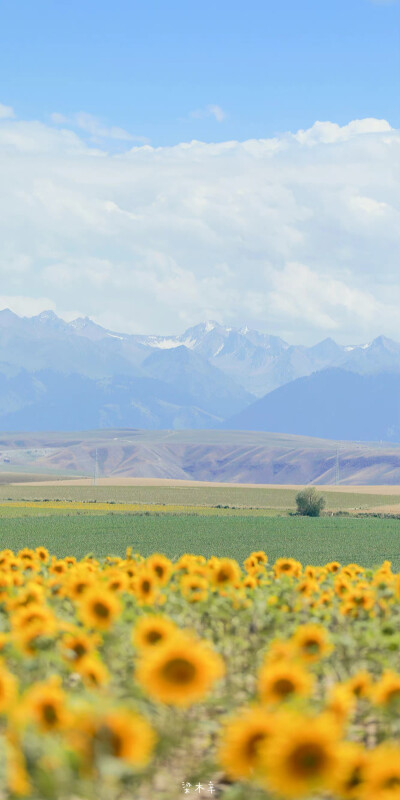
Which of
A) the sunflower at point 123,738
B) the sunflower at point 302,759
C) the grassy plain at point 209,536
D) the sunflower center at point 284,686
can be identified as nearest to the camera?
the sunflower at point 302,759

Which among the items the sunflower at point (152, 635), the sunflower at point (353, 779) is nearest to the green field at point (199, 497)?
the sunflower at point (152, 635)

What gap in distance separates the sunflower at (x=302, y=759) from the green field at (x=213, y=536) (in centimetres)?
2892

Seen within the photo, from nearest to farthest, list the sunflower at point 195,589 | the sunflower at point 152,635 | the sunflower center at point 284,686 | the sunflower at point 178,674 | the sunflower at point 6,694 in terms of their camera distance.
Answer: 1. the sunflower at point 178,674
2. the sunflower at point 6,694
3. the sunflower center at point 284,686
4. the sunflower at point 152,635
5. the sunflower at point 195,589

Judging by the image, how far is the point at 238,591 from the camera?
9305mm

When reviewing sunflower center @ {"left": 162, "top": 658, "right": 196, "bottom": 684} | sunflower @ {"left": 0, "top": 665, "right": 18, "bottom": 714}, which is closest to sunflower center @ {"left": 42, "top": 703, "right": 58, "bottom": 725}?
sunflower @ {"left": 0, "top": 665, "right": 18, "bottom": 714}

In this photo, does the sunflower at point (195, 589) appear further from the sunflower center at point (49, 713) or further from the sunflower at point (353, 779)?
the sunflower at point (353, 779)

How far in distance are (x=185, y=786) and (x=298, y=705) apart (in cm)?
137

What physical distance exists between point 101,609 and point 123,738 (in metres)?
2.45

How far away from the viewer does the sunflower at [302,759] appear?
12.1ft

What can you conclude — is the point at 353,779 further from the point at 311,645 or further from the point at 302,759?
the point at 311,645

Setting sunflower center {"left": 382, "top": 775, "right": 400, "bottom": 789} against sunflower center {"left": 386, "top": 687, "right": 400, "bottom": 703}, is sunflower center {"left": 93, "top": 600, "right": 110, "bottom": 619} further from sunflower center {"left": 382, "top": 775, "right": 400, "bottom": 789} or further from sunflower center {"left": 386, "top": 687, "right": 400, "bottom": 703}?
sunflower center {"left": 382, "top": 775, "right": 400, "bottom": 789}

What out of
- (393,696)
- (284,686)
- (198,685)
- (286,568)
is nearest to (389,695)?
(393,696)

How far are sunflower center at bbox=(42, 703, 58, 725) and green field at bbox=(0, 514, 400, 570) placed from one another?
2810 cm

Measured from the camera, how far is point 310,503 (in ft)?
238
